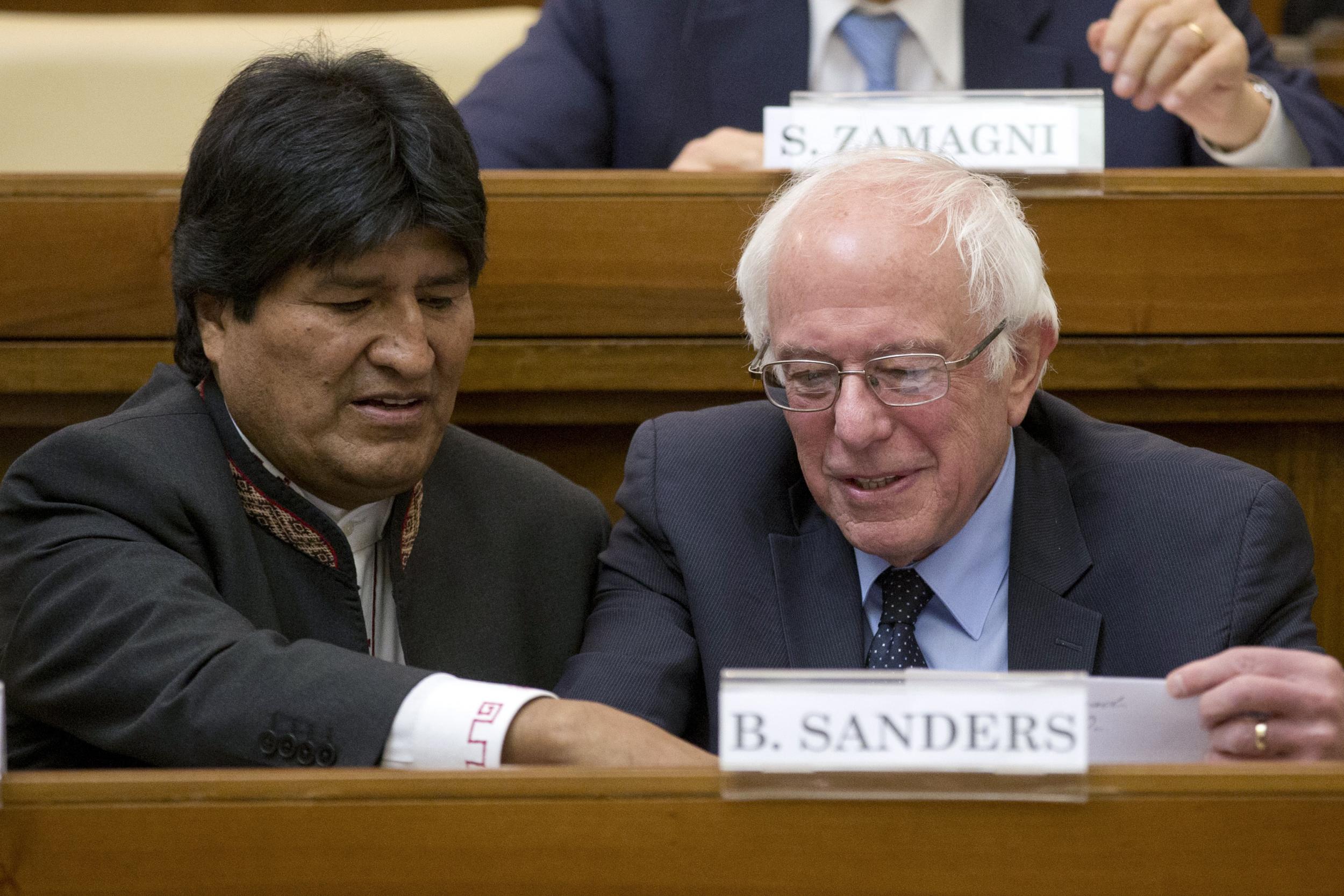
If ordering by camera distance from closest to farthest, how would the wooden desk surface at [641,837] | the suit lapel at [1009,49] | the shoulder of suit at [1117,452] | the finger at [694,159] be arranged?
1. the wooden desk surface at [641,837]
2. the shoulder of suit at [1117,452]
3. the finger at [694,159]
4. the suit lapel at [1009,49]

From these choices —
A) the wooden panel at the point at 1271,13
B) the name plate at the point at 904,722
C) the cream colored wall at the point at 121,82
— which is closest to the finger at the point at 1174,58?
the name plate at the point at 904,722

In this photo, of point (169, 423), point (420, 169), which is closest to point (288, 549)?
point (169, 423)

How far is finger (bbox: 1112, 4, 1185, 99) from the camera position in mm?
1927

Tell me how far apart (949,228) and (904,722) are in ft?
1.87

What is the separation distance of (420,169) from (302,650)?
16.7 inches

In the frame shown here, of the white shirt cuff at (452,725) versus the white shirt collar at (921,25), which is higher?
the white shirt collar at (921,25)

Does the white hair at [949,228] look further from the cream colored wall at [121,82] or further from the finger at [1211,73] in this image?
the cream colored wall at [121,82]

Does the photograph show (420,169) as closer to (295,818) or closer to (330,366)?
(330,366)

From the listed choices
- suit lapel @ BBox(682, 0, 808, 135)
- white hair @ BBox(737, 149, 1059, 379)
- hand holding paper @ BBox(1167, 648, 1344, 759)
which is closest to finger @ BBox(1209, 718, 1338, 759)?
hand holding paper @ BBox(1167, 648, 1344, 759)

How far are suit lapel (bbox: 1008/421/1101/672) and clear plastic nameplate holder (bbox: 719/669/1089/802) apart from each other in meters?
0.45

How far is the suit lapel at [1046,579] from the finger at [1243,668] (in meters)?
0.25

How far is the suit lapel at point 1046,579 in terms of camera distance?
146cm

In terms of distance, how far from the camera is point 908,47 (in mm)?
2238

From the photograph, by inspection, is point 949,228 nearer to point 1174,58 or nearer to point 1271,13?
point 1174,58
